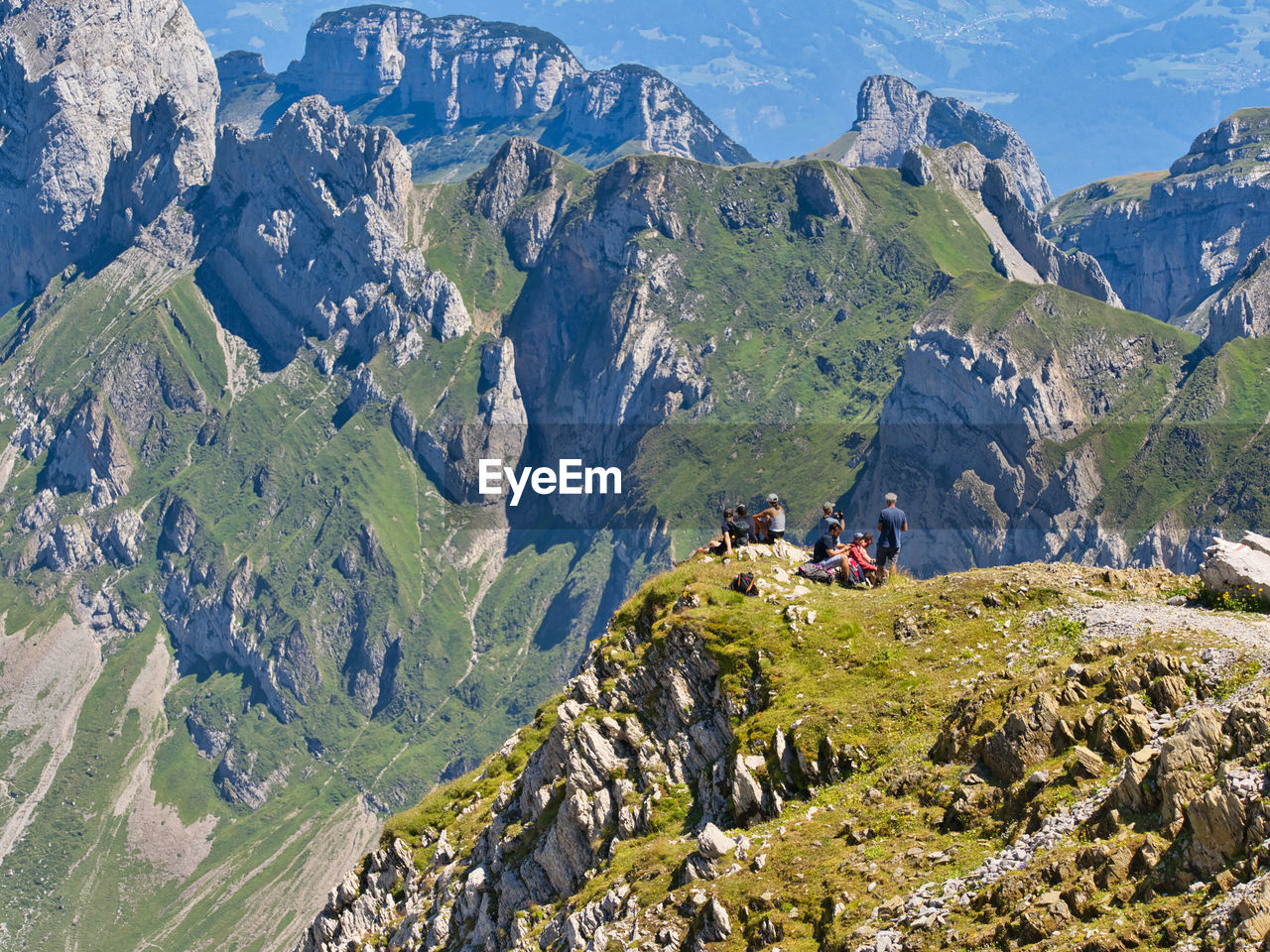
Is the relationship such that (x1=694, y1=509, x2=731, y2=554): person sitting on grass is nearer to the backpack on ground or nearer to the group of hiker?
the group of hiker

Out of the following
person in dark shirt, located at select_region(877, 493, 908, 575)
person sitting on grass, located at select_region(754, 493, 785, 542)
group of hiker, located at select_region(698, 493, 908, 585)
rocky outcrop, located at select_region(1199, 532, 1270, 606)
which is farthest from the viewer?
person sitting on grass, located at select_region(754, 493, 785, 542)

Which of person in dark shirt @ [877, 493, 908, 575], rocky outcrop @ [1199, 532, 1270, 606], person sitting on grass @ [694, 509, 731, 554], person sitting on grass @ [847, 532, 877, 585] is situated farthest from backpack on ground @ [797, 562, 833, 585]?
rocky outcrop @ [1199, 532, 1270, 606]

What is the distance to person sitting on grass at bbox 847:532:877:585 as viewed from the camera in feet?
205

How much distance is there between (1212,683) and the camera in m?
39.8

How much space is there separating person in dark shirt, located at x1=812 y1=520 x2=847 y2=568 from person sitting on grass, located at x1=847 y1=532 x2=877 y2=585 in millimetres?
497

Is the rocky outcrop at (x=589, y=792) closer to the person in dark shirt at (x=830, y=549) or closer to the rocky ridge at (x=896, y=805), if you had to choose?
the rocky ridge at (x=896, y=805)

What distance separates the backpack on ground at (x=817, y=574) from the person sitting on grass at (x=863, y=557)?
69.8 inches

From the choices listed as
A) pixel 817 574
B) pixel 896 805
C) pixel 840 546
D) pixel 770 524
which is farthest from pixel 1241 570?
pixel 770 524

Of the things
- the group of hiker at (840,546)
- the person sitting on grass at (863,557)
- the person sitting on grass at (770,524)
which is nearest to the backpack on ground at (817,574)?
the group of hiker at (840,546)

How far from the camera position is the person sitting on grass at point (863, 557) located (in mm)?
62438

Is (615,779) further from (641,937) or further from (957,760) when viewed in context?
(957,760)

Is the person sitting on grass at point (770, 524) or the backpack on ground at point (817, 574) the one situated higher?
the person sitting on grass at point (770, 524)

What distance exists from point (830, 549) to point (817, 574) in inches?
104

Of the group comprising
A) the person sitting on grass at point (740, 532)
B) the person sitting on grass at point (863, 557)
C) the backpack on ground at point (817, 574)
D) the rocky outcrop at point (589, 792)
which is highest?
the person sitting on grass at point (740, 532)
